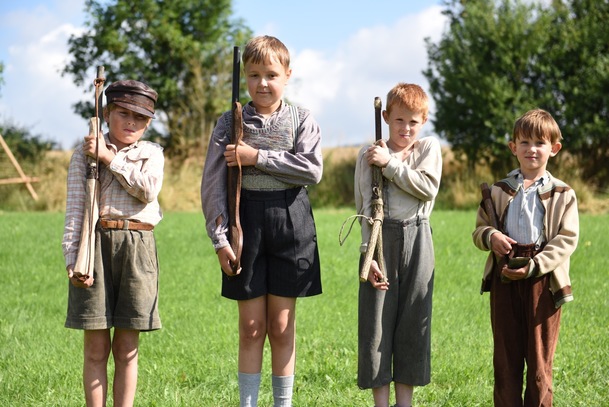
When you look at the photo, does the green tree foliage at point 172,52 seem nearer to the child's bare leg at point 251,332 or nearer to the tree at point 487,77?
the tree at point 487,77

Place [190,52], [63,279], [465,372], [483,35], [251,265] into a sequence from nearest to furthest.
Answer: [251,265], [465,372], [63,279], [483,35], [190,52]

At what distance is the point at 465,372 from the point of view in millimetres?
→ 5492

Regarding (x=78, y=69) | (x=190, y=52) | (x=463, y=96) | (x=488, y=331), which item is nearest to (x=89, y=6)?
(x=78, y=69)

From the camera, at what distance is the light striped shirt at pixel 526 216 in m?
4.17

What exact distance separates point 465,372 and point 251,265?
212cm

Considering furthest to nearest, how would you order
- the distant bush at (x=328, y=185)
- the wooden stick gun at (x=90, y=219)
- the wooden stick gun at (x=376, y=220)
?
the distant bush at (x=328, y=185) < the wooden stick gun at (x=376, y=220) < the wooden stick gun at (x=90, y=219)

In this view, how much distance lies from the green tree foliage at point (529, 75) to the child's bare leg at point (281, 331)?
1563cm

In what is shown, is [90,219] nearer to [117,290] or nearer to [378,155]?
[117,290]

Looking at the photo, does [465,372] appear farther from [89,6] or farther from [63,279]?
[89,6]

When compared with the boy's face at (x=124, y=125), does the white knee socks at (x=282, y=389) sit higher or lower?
lower

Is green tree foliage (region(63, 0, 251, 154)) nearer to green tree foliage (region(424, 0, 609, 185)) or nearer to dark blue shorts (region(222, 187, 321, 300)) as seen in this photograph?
green tree foliage (region(424, 0, 609, 185))

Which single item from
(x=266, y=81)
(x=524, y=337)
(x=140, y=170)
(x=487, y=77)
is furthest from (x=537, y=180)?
(x=487, y=77)

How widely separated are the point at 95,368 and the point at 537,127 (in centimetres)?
260

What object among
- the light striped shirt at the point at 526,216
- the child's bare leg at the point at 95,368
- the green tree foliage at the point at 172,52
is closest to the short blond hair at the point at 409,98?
the light striped shirt at the point at 526,216
